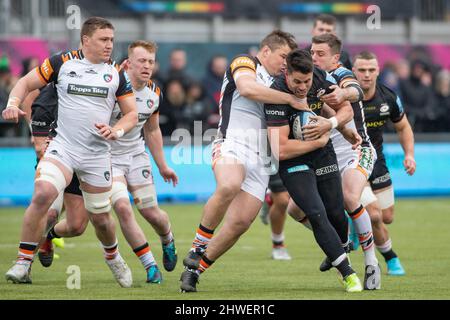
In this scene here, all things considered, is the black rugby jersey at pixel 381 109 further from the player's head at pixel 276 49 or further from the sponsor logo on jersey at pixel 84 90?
the sponsor logo on jersey at pixel 84 90

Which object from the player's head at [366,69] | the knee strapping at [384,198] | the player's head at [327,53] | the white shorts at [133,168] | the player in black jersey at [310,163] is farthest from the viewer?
the knee strapping at [384,198]

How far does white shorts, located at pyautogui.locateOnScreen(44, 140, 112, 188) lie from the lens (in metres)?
10.3

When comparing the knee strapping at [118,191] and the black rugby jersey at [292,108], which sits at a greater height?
the black rugby jersey at [292,108]

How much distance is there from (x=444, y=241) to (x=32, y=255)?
713 cm

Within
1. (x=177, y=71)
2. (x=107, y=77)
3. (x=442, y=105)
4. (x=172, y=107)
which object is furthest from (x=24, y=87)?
(x=442, y=105)

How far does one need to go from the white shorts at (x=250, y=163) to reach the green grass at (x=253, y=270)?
0.98m

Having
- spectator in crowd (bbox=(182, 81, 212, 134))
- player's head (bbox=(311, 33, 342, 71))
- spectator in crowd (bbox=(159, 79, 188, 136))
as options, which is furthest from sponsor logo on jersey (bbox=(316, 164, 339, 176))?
spectator in crowd (bbox=(182, 81, 212, 134))

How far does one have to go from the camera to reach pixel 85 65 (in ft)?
34.1

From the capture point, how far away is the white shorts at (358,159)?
11477mm

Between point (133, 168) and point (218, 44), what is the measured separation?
1246 centimetres

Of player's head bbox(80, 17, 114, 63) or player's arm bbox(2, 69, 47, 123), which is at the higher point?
player's head bbox(80, 17, 114, 63)

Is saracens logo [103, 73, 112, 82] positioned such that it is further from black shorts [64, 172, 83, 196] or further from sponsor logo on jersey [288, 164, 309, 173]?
sponsor logo on jersey [288, 164, 309, 173]

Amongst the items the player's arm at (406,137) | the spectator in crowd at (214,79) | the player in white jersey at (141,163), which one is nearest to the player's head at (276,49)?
the player in white jersey at (141,163)

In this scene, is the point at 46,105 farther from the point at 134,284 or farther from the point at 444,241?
the point at 444,241
